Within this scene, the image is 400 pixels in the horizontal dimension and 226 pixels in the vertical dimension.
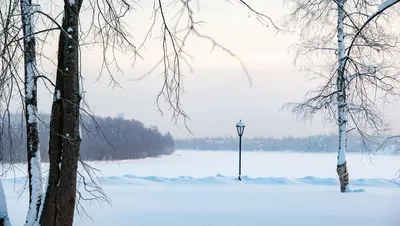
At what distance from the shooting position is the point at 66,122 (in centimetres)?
394

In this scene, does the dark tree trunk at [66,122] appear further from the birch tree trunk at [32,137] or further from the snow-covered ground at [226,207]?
the snow-covered ground at [226,207]

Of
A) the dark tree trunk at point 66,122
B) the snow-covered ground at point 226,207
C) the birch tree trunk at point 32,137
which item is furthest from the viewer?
the snow-covered ground at point 226,207

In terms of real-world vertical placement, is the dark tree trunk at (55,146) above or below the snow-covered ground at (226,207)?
above

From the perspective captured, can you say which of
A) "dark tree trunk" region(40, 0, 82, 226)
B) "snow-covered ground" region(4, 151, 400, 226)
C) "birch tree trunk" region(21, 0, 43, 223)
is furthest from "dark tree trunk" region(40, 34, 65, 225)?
"snow-covered ground" region(4, 151, 400, 226)

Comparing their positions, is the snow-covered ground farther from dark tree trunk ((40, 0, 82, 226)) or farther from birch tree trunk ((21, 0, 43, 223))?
dark tree trunk ((40, 0, 82, 226))

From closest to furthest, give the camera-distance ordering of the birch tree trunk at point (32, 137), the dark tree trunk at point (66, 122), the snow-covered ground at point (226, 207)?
the dark tree trunk at point (66, 122)
the birch tree trunk at point (32, 137)
the snow-covered ground at point (226, 207)

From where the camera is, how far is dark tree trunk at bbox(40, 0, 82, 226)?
393 cm

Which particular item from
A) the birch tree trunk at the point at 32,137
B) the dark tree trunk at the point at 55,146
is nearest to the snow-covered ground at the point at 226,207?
the birch tree trunk at the point at 32,137

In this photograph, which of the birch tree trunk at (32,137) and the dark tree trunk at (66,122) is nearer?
the dark tree trunk at (66,122)

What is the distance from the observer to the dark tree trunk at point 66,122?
3934 millimetres

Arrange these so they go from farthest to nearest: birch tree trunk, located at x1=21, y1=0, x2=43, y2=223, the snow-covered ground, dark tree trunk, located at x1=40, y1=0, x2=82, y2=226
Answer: the snow-covered ground
birch tree trunk, located at x1=21, y1=0, x2=43, y2=223
dark tree trunk, located at x1=40, y1=0, x2=82, y2=226

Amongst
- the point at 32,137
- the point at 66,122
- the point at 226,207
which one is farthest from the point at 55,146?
the point at 226,207

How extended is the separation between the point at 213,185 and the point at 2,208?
28.1 feet

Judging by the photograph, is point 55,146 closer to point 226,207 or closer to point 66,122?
point 66,122
